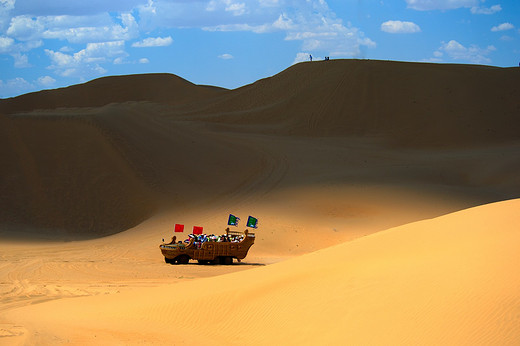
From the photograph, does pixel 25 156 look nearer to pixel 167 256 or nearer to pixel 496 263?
pixel 167 256

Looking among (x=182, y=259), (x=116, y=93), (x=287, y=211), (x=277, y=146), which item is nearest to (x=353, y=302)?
(x=182, y=259)

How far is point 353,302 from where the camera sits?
930 cm

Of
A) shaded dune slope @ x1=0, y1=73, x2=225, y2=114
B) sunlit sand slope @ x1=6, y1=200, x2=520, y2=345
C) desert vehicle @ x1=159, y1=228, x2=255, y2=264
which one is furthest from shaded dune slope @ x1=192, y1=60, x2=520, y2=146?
sunlit sand slope @ x1=6, y1=200, x2=520, y2=345

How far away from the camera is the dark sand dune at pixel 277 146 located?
29.0m

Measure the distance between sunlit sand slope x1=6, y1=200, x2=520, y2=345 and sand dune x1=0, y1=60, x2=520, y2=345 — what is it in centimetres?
3

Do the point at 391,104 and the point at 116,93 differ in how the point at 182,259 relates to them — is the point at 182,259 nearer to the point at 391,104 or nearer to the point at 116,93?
the point at 391,104

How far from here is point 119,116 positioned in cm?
3819

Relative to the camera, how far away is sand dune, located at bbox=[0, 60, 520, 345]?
9195 mm

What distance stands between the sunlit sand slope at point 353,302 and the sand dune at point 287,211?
0.11 ft

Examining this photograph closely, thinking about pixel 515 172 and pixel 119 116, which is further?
pixel 119 116

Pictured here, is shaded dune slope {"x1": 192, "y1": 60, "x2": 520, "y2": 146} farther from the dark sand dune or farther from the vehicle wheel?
the vehicle wheel

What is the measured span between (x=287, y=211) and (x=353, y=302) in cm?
1771

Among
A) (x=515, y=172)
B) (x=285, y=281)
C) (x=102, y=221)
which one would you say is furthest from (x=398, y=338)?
(x=515, y=172)

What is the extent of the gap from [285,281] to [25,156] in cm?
2301
